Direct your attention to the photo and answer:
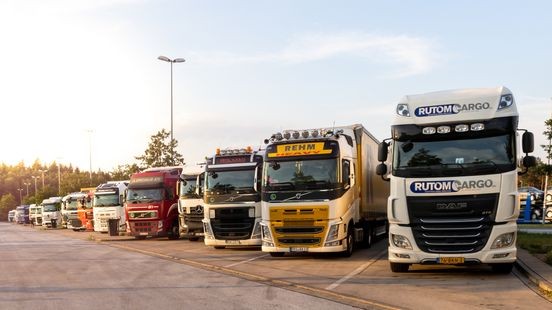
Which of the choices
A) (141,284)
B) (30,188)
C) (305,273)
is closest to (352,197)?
(305,273)

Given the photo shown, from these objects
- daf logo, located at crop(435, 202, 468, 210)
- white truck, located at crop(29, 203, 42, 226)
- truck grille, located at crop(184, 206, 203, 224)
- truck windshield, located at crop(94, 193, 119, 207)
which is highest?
daf logo, located at crop(435, 202, 468, 210)

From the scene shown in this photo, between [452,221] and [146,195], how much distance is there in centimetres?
1828

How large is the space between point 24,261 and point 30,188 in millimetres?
155913

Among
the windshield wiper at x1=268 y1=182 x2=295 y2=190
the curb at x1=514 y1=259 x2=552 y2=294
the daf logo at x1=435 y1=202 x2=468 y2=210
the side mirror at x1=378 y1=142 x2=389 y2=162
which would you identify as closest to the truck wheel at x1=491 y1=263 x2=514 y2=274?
the curb at x1=514 y1=259 x2=552 y2=294

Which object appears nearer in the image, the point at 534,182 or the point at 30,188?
the point at 534,182

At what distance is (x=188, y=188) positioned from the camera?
2420cm

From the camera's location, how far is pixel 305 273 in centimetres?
1301

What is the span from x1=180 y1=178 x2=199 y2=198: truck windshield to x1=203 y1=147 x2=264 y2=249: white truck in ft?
14.7

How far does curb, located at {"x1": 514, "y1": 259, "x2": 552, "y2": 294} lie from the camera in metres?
9.76

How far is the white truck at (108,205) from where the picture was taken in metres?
32.5

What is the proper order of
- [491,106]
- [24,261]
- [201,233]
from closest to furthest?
[491,106]
[24,261]
[201,233]

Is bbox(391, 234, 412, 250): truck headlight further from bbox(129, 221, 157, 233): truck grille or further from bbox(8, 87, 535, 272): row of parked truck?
bbox(129, 221, 157, 233): truck grille

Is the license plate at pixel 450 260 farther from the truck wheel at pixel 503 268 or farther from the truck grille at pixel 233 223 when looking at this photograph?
the truck grille at pixel 233 223

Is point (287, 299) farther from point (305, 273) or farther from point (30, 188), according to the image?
point (30, 188)
